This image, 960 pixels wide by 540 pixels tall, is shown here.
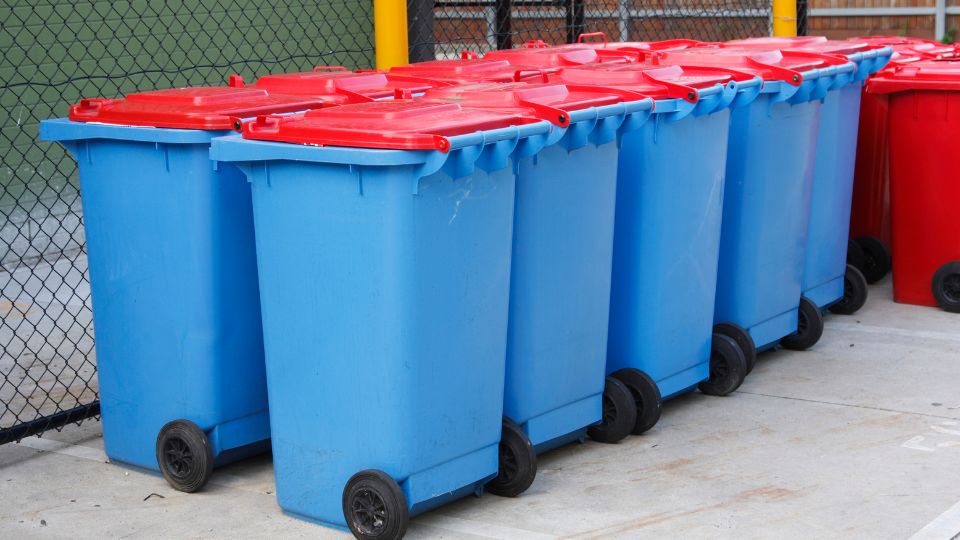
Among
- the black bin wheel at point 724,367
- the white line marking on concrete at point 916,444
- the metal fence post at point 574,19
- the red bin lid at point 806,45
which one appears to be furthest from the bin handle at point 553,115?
the metal fence post at point 574,19

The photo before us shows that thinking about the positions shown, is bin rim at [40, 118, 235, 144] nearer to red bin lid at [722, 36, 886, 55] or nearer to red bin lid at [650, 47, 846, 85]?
red bin lid at [650, 47, 846, 85]

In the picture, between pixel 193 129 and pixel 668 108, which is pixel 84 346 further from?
pixel 668 108

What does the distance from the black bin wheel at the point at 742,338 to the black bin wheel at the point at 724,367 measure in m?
0.06

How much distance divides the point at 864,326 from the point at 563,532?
3.10m

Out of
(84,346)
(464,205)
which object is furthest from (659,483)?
(84,346)

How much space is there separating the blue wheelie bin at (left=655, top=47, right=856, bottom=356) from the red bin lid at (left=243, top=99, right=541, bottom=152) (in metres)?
1.73

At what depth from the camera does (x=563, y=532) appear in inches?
162

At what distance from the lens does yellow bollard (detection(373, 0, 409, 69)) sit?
6.33 metres

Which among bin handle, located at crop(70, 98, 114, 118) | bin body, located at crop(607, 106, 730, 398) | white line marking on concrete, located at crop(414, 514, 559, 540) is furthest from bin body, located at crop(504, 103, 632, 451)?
bin handle, located at crop(70, 98, 114, 118)

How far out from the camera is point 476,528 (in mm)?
4172

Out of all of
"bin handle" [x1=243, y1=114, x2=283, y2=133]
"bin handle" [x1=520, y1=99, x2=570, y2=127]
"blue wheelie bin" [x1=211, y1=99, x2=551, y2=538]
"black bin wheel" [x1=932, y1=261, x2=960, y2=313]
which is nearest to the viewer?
"blue wheelie bin" [x1=211, y1=99, x2=551, y2=538]

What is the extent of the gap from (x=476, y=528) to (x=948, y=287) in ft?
12.2

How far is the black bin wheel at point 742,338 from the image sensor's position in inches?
221

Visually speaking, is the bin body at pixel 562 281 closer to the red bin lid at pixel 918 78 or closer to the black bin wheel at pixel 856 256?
the red bin lid at pixel 918 78
